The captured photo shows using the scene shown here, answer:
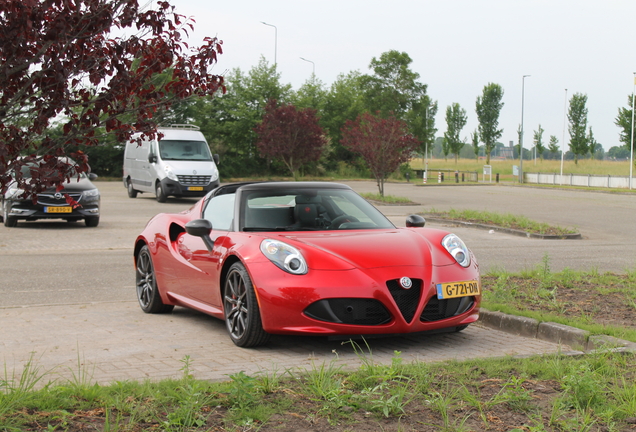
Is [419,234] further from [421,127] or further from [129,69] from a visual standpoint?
[421,127]

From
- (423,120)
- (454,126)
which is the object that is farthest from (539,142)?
(423,120)

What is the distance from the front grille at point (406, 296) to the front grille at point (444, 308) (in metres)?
0.11

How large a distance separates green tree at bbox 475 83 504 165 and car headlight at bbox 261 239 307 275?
8471cm


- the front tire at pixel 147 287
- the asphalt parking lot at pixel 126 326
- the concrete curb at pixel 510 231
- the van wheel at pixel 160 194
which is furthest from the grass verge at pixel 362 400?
the van wheel at pixel 160 194

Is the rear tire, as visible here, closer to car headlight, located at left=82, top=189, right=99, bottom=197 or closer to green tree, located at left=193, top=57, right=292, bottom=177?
car headlight, located at left=82, top=189, right=99, bottom=197

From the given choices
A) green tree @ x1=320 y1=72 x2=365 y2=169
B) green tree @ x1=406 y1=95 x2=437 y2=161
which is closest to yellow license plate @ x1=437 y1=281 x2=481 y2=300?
green tree @ x1=320 y1=72 x2=365 y2=169

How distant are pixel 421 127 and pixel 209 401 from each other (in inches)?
2758

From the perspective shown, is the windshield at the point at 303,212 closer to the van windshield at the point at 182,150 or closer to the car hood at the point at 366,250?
the car hood at the point at 366,250

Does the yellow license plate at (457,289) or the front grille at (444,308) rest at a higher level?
the yellow license plate at (457,289)

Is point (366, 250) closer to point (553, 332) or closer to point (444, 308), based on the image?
point (444, 308)

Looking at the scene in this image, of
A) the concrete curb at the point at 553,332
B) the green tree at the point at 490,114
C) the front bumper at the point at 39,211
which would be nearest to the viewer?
the concrete curb at the point at 553,332

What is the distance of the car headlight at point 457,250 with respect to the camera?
248 inches

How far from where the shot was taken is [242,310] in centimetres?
612

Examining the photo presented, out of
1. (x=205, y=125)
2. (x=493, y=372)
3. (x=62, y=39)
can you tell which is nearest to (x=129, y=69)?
(x=62, y=39)
